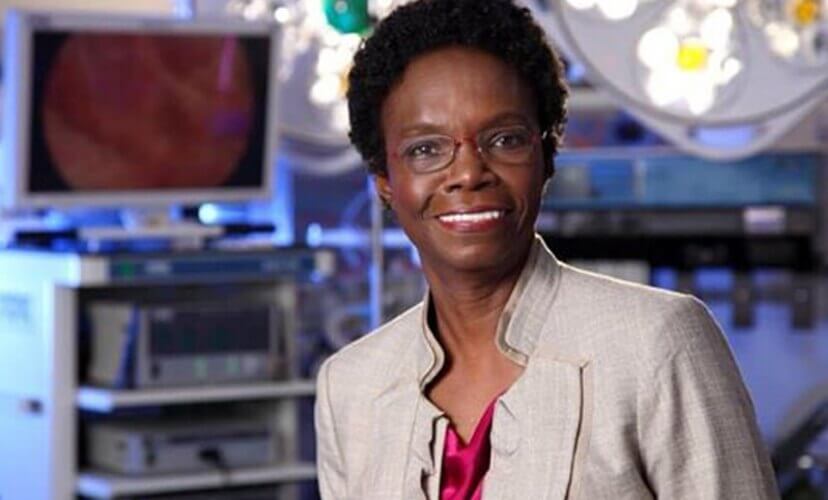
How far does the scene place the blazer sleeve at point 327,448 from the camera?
1.85 metres

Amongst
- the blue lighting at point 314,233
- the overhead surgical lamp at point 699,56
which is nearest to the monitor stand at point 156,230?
the blue lighting at point 314,233

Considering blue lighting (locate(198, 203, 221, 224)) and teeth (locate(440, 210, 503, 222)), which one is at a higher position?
teeth (locate(440, 210, 503, 222))

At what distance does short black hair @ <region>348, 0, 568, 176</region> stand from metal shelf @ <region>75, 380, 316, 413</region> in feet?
10.8

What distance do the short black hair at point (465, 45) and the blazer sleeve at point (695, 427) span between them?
223mm

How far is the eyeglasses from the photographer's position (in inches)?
64.2

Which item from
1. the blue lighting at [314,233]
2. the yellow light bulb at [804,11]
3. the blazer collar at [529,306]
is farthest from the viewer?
the blue lighting at [314,233]

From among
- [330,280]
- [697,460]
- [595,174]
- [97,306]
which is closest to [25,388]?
[97,306]

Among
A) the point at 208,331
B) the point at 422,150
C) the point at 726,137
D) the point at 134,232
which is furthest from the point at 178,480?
the point at 422,150

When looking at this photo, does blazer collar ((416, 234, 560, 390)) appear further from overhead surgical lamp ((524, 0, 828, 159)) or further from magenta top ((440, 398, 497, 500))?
overhead surgical lamp ((524, 0, 828, 159))

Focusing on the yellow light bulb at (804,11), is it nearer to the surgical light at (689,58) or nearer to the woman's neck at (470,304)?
the surgical light at (689,58)

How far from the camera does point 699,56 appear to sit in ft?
14.6

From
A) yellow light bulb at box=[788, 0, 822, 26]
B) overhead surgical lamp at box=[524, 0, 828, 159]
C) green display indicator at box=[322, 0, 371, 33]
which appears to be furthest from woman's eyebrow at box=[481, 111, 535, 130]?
yellow light bulb at box=[788, 0, 822, 26]

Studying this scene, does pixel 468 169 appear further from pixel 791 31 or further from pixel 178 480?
pixel 178 480

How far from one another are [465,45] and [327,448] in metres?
0.45
